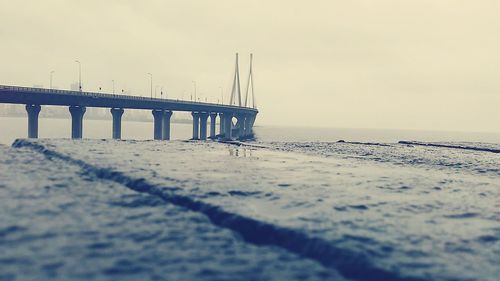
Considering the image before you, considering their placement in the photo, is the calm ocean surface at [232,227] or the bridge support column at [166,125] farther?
the bridge support column at [166,125]

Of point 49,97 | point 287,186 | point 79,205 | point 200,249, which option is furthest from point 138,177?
point 49,97

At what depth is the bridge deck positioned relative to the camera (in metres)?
77.9

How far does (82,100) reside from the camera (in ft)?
304

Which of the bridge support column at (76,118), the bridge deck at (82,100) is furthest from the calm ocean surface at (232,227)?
the bridge support column at (76,118)

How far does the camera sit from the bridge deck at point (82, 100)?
256ft

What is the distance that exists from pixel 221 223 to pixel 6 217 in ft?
16.9

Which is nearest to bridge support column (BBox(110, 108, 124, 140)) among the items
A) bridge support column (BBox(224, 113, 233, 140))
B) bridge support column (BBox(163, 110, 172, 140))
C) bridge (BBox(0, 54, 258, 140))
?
bridge (BBox(0, 54, 258, 140))

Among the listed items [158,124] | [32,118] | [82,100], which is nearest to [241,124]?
[158,124]

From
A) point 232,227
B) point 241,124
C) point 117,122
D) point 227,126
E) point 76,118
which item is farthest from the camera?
point 241,124

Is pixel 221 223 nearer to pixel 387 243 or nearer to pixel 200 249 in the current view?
pixel 200 249

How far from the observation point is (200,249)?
8.12 m

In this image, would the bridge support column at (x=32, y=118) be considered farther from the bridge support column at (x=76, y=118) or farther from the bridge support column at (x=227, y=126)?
the bridge support column at (x=227, y=126)

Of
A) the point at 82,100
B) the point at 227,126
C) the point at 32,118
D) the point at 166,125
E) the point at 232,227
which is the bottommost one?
the point at 232,227

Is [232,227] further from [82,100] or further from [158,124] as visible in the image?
[158,124]
